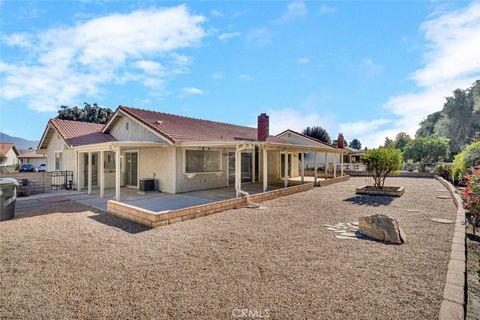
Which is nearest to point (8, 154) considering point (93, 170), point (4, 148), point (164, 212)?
point (4, 148)

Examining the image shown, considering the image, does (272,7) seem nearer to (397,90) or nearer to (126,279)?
(126,279)

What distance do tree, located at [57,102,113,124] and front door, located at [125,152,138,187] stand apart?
96.5 ft

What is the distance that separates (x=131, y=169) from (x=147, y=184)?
2735 mm

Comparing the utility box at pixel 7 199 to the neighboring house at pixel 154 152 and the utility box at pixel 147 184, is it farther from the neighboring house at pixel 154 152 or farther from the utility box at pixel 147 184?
the utility box at pixel 147 184

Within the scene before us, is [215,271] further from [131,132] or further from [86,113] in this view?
[86,113]

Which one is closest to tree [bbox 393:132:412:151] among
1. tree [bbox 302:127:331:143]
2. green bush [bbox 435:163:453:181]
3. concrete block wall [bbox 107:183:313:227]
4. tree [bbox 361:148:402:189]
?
tree [bbox 302:127:331:143]

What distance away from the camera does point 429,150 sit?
4078cm

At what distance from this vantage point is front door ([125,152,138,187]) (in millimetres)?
15070

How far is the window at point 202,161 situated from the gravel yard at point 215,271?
6206 mm

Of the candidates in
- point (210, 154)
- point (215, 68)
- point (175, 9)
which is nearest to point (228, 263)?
point (175, 9)

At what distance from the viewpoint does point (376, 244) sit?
5695 millimetres

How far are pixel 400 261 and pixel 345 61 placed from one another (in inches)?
490

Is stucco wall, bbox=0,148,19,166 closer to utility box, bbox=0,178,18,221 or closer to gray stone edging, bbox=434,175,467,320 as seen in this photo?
utility box, bbox=0,178,18,221

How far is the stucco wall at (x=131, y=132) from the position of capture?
13.7 meters
